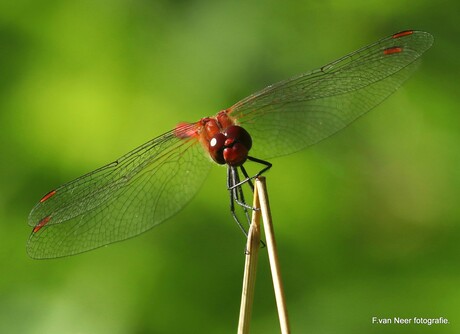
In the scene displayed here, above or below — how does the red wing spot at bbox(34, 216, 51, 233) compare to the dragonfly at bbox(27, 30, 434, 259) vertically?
below

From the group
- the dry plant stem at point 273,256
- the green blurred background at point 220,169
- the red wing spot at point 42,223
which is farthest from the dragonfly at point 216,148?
the dry plant stem at point 273,256

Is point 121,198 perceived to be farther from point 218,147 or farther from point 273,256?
point 273,256

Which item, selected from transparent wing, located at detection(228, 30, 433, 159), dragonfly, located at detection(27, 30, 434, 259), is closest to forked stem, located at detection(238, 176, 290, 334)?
dragonfly, located at detection(27, 30, 434, 259)

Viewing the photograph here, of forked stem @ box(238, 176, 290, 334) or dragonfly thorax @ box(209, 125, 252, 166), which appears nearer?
forked stem @ box(238, 176, 290, 334)

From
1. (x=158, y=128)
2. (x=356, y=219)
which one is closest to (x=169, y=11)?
(x=158, y=128)

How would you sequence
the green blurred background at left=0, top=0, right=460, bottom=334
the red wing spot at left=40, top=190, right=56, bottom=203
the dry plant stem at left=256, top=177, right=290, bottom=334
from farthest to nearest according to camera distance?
the green blurred background at left=0, top=0, right=460, bottom=334 → the red wing spot at left=40, top=190, right=56, bottom=203 → the dry plant stem at left=256, top=177, right=290, bottom=334

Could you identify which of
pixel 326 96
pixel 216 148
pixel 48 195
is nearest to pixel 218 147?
pixel 216 148

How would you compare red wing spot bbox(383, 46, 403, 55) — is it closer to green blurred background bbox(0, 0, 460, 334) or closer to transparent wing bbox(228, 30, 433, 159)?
transparent wing bbox(228, 30, 433, 159)

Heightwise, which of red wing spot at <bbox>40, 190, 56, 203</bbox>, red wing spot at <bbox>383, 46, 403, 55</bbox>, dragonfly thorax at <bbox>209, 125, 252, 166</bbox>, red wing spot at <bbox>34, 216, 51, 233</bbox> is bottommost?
red wing spot at <bbox>34, 216, 51, 233</bbox>
